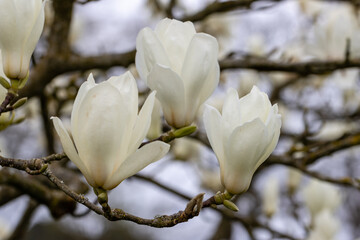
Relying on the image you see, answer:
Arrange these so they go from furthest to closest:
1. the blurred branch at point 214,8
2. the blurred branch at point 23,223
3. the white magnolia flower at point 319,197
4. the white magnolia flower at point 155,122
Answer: the white magnolia flower at point 319,197
the blurred branch at point 23,223
the blurred branch at point 214,8
the white magnolia flower at point 155,122

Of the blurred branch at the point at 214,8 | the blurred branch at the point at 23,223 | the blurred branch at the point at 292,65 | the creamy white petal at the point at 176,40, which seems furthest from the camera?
the blurred branch at the point at 23,223

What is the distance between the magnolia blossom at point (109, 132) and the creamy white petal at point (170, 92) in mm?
72

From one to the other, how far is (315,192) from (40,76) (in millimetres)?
1363

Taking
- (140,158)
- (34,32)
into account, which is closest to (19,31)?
(34,32)

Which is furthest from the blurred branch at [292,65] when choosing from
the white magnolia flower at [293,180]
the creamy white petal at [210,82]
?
the white magnolia flower at [293,180]

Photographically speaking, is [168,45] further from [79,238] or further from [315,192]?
[79,238]

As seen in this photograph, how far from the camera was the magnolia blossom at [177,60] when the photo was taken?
71 centimetres

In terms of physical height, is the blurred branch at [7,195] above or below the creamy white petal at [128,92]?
below

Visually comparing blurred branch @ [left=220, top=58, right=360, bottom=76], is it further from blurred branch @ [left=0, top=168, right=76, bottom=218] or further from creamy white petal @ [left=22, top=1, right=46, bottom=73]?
creamy white petal @ [left=22, top=1, right=46, bottom=73]

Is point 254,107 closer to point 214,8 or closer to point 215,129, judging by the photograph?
point 215,129

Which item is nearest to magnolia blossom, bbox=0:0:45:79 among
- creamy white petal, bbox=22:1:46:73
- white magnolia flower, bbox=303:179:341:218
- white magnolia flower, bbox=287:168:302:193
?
creamy white petal, bbox=22:1:46:73

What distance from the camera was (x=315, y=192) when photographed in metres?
2.20

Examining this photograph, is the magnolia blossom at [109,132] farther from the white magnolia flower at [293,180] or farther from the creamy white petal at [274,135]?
the white magnolia flower at [293,180]

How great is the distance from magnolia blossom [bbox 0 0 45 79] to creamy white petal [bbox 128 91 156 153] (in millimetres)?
202
